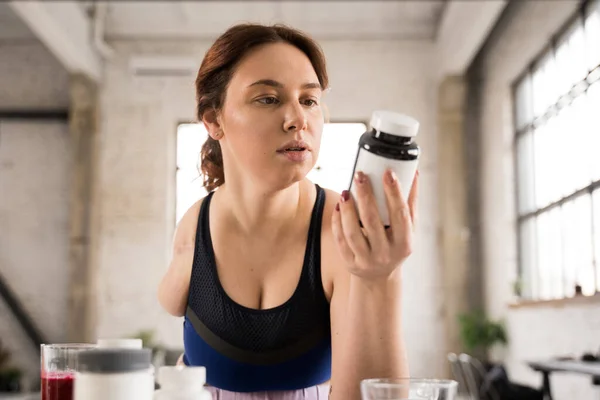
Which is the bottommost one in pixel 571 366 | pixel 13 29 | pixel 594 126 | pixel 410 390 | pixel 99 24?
pixel 571 366

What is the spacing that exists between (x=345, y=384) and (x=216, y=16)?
7099 millimetres

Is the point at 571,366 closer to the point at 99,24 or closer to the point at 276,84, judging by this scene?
the point at 276,84

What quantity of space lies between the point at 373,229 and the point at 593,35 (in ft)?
15.3

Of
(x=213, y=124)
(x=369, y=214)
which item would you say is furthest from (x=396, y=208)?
(x=213, y=124)

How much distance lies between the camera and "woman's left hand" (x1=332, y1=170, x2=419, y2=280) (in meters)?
0.83

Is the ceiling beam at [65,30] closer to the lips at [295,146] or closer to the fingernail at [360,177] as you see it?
the lips at [295,146]

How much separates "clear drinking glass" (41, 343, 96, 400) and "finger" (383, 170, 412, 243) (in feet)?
1.28

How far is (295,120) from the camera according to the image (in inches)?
42.1

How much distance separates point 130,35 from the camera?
8.03 metres

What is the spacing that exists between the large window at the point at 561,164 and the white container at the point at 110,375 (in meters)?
4.70

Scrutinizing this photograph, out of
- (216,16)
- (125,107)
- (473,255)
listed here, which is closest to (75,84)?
(125,107)

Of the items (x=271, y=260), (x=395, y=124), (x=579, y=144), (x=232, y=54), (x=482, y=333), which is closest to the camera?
(x=395, y=124)

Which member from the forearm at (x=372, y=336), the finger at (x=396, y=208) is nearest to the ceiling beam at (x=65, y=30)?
the forearm at (x=372, y=336)

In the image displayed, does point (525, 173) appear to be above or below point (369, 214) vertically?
above
